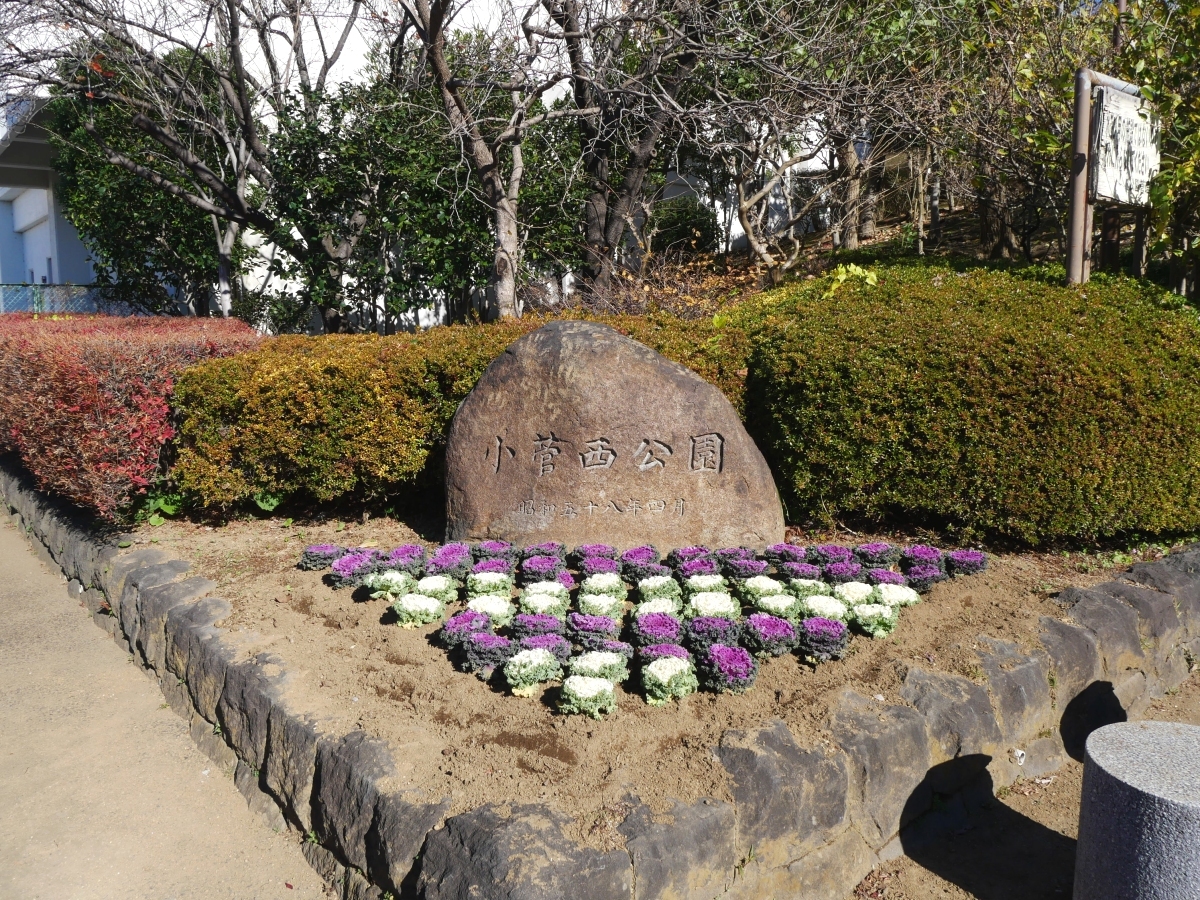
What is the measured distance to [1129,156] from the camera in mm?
6000

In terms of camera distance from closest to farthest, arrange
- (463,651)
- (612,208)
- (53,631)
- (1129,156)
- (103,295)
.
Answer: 1. (463,651)
2. (53,631)
3. (1129,156)
4. (612,208)
5. (103,295)

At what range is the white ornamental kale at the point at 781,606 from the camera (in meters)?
4.26

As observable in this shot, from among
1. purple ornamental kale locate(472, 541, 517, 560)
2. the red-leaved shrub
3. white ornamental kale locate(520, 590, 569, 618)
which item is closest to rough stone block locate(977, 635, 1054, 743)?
white ornamental kale locate(520, 590, 569, 618)

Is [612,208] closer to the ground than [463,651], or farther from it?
farther from it

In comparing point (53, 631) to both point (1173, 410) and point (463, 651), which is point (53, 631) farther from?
point (1173, 410)

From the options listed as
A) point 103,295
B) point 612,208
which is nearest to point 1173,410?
point 612,208

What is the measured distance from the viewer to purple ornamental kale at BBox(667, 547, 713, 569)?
503 centimetres

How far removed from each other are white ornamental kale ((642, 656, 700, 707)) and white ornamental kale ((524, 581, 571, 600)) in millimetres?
990

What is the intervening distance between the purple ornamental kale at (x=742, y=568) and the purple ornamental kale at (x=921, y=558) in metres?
0.80

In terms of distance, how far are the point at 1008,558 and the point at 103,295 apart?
53.2 ft

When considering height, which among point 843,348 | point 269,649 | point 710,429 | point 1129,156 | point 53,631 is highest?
point 1129,156

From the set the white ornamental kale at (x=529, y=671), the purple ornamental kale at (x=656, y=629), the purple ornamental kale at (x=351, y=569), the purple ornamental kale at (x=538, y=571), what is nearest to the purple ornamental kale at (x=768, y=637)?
the purple ornamental kale at (x=656, y=629)

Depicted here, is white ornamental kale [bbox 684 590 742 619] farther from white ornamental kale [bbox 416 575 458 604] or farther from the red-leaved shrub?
the red-leaved shrub

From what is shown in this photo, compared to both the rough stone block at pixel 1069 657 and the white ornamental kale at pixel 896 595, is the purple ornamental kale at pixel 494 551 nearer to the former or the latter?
the white ornamental kale at pixel 896 595
